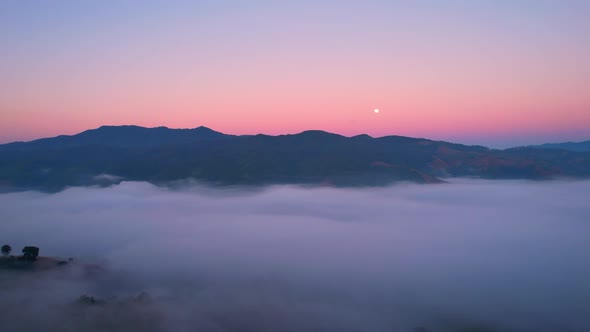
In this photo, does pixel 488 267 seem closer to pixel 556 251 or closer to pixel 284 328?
pixel 556 251

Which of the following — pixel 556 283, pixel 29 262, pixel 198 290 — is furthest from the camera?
pixel 556 283

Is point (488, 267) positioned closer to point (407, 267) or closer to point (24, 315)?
point (407, 267)

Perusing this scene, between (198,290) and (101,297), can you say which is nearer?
(101,297)

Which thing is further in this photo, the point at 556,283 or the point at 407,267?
the point at 407,267

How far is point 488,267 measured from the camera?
15938 cm

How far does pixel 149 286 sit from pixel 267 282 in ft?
121

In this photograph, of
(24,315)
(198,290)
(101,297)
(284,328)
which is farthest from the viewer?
(198,290)

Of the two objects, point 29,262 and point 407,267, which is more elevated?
point 29,262

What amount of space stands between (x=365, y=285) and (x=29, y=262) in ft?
334

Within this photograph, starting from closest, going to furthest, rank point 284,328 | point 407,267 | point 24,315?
1. point 24,315
2. point 284,328
3. point 407,267

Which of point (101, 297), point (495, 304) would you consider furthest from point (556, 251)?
point (101, 297)

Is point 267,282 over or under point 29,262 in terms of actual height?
under

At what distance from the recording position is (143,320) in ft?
254

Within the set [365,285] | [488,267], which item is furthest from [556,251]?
[365,285]
